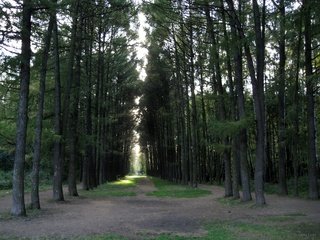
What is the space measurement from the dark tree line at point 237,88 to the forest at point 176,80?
0.09 meters

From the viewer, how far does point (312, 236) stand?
9219mm

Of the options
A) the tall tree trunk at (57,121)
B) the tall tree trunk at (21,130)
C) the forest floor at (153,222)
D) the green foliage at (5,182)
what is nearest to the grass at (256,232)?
the forest floor at (153,222)

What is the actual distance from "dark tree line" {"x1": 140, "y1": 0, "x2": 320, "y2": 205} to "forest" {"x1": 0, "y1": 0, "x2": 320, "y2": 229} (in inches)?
3.4

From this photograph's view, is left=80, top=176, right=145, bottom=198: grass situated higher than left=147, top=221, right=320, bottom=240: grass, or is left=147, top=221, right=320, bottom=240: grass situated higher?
left=147, top=221, right=320, bottom=240: grass

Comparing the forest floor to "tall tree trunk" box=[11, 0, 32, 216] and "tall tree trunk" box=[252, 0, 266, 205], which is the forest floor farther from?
"tall tree trunk" box=[252, 0, 266, 205]

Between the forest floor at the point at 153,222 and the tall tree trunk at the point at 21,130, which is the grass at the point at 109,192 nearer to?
the forest floor at the point at 153,222

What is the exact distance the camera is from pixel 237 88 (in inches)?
727

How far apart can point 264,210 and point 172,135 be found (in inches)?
1300

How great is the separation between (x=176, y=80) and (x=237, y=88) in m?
19.7

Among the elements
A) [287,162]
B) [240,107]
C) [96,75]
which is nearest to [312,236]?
[240,107]

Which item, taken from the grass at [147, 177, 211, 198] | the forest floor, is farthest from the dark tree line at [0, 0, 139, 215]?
the grass at [147, 177, 211, 198]

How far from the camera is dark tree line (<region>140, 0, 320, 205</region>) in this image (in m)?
17.1

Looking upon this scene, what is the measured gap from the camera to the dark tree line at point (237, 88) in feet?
56.0

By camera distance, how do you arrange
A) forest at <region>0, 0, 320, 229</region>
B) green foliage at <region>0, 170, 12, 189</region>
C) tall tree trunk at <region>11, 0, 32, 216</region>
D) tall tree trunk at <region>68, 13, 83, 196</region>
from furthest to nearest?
green foliage at <region>0, 170, 12, 189</region>, tall tree trunk at <region>68, 13, 83, 196</region>, forest at <region>0, 0, 320, 229</region>, tall tree trunk at <region>11, 0, 32, 216</region>
